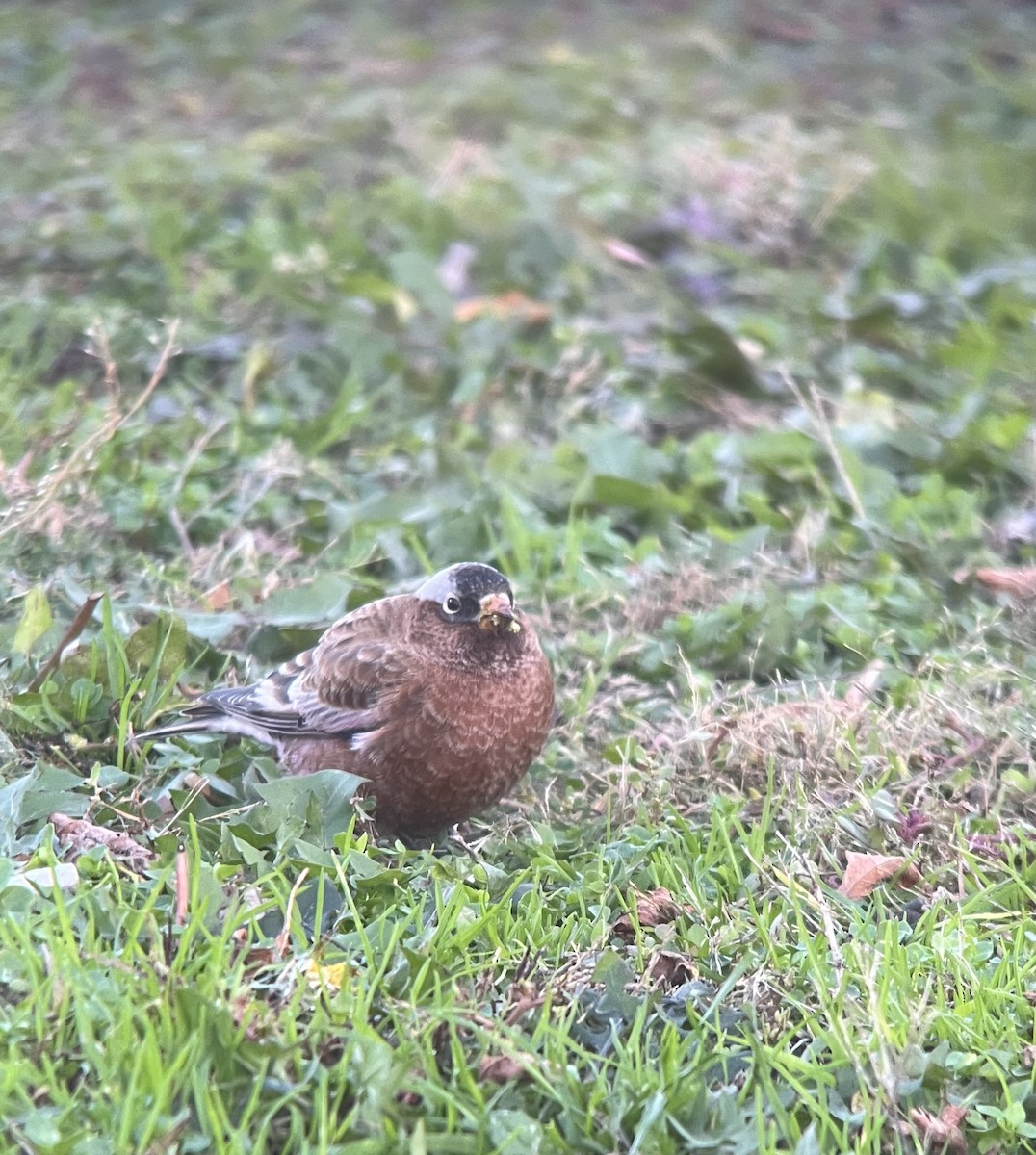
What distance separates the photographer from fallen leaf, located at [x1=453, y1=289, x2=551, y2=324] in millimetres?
7426

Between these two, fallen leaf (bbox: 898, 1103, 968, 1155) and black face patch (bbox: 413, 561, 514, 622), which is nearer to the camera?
fallen leaf (bbox: 898, 1103, 968, 1155)

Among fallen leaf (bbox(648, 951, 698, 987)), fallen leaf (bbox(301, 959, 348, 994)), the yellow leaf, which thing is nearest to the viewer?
fallen leaf (bbox(301, 959, 348, 994))

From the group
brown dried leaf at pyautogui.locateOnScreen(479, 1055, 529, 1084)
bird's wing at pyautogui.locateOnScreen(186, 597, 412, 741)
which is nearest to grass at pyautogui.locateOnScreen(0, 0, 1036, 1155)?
brown dried leaf at pyautogui.locateOnScreen(479, 1055, 529, 1084)

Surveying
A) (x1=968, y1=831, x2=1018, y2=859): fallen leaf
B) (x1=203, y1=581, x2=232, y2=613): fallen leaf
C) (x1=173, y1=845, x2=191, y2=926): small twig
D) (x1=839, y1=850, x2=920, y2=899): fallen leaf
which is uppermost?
(x1=173, y1=845, x2=191, y2=926): small twig

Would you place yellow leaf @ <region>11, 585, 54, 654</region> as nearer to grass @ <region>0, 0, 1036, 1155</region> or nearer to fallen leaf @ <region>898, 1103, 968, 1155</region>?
grass @ <region>0, 0, 1036, 1155</region>

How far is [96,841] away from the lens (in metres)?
3.84

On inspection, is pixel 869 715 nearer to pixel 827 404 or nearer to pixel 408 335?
pixel 827 404

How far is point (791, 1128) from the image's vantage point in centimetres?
316

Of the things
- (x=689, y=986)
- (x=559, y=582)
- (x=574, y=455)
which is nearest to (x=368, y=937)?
(x=689, y=986)

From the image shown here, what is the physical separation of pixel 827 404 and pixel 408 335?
1.92 m

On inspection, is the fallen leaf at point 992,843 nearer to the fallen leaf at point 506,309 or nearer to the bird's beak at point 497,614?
the bird's beak at point 497,614

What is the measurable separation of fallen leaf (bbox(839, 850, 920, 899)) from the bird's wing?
135cm

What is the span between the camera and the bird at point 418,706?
445 cm

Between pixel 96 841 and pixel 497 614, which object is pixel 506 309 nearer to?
pixel 497 614
